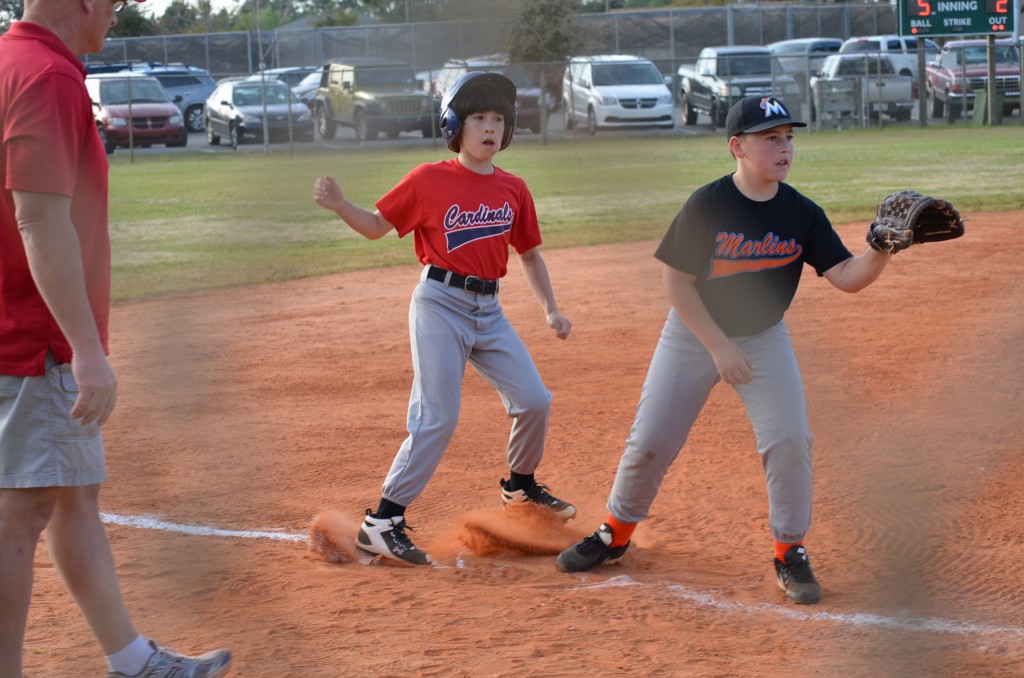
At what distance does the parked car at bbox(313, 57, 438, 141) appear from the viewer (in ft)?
7.33

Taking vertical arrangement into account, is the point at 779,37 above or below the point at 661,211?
above

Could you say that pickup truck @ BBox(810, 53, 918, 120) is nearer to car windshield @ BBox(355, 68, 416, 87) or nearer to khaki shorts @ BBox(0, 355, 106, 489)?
car windshield @ BBox(355, 68, 416, 87)

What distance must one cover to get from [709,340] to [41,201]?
1.56 m

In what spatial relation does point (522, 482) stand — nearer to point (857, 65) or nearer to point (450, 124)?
point (450, 124)

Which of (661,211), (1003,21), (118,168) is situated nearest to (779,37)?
(1003,21)

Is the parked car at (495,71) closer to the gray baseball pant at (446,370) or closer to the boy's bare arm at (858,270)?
the gray baseball pant at (446,370)

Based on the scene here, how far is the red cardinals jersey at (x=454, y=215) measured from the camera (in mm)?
3318

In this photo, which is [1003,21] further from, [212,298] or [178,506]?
[178,506]

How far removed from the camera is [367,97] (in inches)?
114

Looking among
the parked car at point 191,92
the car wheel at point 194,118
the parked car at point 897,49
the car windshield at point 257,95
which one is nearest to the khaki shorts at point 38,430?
the car windshield at point 257,95

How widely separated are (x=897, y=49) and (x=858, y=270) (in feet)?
76.6

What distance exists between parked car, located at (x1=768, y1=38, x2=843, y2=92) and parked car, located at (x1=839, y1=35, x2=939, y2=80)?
454mm

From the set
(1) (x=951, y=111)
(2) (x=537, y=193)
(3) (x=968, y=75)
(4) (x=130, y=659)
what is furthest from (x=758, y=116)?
(1) (x=951, y=111)

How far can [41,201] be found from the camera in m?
2.03
